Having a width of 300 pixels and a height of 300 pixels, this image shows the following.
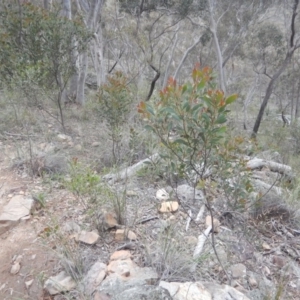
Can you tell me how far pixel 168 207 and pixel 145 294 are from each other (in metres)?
1.04

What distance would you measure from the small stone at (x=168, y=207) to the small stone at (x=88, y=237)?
618 mm

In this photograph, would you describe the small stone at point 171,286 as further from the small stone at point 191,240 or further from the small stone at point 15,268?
the small stone at point 15,268

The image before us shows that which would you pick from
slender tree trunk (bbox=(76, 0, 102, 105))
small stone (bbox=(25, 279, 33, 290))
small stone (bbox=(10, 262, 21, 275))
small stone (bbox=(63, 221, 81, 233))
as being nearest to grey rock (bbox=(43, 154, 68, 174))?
small stone (bbox=(63, 221, 81, 233))

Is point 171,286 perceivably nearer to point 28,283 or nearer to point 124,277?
point 124,277

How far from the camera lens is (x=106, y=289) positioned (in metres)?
1.68

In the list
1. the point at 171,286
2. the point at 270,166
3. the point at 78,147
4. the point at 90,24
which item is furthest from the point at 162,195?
the point at 90,24

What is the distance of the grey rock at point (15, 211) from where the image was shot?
7.98ft

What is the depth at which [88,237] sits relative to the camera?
215cm

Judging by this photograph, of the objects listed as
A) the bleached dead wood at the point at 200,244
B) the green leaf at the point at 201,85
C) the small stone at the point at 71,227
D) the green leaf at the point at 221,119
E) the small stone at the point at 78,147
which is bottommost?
the small stone at the point at 78,147

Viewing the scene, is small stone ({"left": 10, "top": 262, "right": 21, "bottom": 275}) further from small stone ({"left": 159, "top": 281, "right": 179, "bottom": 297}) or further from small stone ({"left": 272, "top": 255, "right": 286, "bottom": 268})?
small stone ({"left": 272, "top": 255, "right": 286, "bottom": 268})

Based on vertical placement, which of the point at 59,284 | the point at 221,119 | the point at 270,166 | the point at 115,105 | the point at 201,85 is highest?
the point at 201,85

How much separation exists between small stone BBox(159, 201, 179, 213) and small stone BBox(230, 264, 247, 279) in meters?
0.69

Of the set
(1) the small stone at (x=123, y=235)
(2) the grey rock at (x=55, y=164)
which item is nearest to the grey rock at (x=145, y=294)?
(1) the small stone at (x=123, y=235)

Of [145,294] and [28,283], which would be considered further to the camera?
[28,283]
